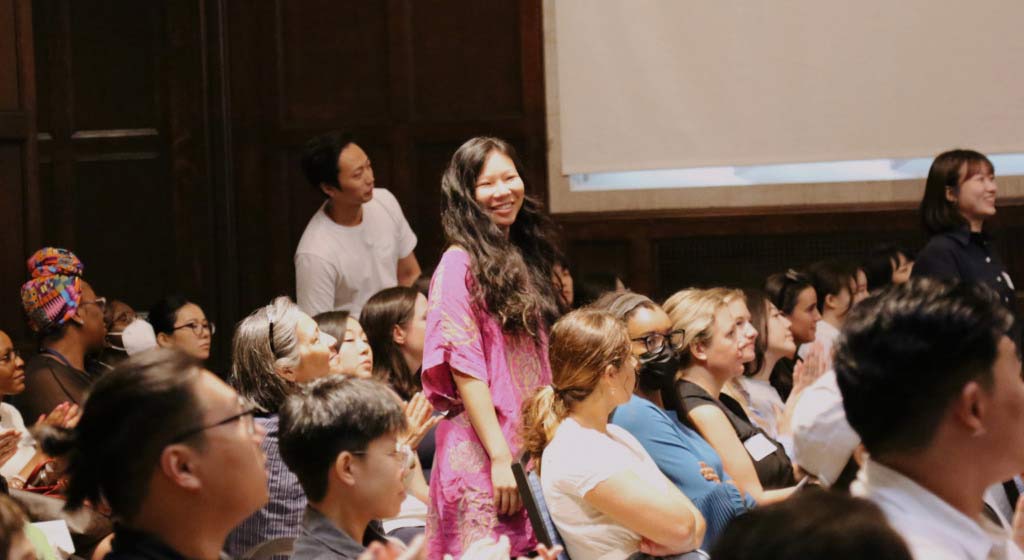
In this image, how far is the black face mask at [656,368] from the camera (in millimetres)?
3275

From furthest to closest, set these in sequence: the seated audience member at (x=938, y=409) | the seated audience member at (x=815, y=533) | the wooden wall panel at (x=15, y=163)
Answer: the wooden wall panel at (x=15, y=163)
the seated audience member at (x=938, y=409)
the seated audience member at (x=815, y=533)

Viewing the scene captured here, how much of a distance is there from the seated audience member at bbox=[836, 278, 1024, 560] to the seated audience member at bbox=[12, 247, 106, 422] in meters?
3.10

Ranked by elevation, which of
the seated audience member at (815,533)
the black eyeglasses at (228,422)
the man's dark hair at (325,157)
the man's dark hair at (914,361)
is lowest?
the black eyeglasses at (228,422)

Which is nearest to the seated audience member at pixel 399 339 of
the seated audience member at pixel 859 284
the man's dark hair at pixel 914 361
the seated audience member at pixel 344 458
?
the seated audience member at pixel 344 458

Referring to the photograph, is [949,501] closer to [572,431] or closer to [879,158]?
[572,431]

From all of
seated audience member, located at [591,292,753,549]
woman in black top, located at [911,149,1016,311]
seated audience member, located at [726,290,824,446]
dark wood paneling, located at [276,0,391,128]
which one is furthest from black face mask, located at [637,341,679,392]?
dark wood paneling, located at [276,0,391,128]

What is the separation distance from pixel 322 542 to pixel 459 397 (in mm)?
887

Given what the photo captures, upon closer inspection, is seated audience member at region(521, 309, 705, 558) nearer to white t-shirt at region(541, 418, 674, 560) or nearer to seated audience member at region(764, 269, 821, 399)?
white t-shirt at region(541, 418, 674, 560)

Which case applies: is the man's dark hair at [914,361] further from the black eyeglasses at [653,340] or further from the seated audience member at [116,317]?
the seated audience member at [116,317]

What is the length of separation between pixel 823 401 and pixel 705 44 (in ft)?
14.0

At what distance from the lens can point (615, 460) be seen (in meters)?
2.68

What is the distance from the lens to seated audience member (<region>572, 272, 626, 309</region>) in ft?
16.9

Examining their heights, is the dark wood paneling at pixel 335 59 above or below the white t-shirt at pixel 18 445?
above

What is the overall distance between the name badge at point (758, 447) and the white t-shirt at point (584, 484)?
79 cm
